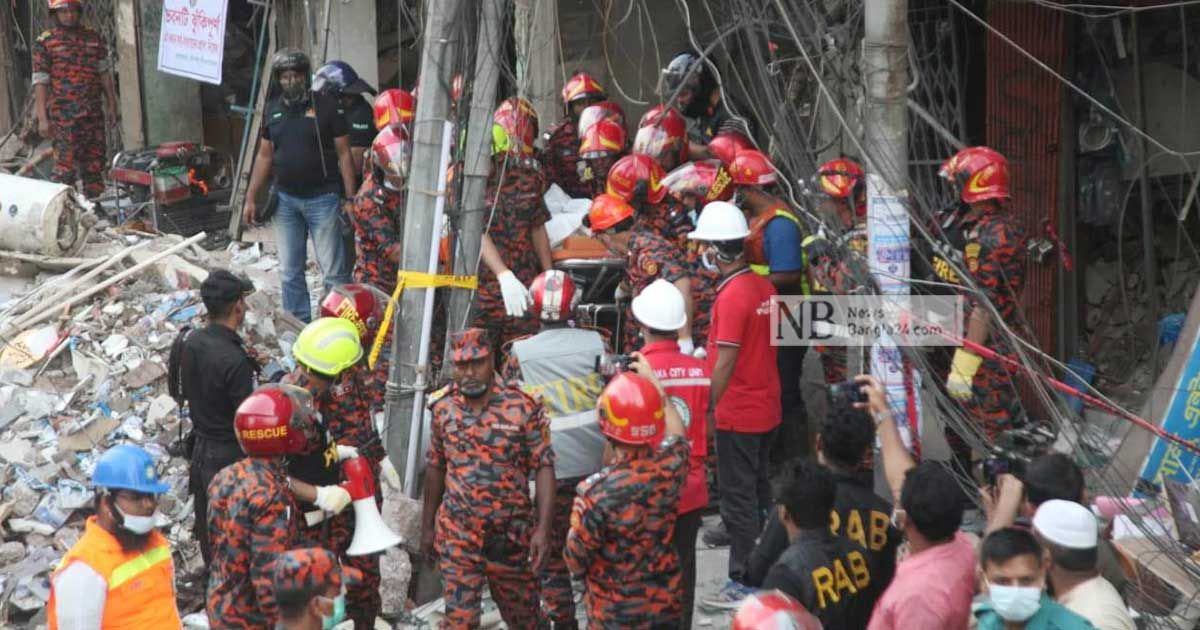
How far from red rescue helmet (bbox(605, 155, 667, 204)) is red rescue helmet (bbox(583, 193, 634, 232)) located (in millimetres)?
68

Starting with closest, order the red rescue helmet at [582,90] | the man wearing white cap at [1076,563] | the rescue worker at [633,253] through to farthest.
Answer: the man wearing white cap at [1076,563], the rescue worker at [633,253], the red rescue helmet at [582,90]

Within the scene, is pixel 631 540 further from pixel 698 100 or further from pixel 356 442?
pixel 698 100

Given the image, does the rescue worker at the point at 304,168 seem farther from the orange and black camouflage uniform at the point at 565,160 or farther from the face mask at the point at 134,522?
the face mask at the point at 134,522

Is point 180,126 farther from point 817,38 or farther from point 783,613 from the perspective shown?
point 783,613

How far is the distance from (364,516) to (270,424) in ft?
2.88

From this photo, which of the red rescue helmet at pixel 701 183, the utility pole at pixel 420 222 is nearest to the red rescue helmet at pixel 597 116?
the red rescue helmet at pixel 701 183

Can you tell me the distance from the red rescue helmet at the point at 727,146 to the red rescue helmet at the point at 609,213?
0.89m

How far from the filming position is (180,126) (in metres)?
15.8

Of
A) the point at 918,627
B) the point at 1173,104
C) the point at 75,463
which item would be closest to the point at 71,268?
the point at 75,463

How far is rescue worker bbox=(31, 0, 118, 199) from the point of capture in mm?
14562

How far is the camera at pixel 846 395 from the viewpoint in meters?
6.02

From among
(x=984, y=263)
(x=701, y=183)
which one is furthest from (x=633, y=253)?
(x=984, y=263)

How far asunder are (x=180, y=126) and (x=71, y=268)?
3.55 metres

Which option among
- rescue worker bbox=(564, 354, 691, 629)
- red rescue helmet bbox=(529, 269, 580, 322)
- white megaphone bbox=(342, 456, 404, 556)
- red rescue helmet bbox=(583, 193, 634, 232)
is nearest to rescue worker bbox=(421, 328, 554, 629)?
white megaphone bbox=(342, 456, 404, 556)
